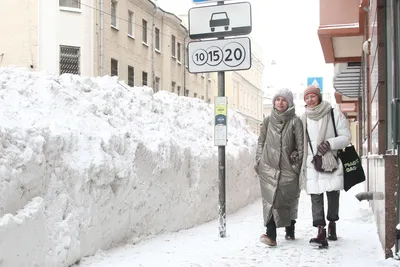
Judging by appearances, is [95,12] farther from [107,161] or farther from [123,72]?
[107,161]

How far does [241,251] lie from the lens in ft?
16.9

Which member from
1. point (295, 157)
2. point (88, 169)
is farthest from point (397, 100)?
point (88, 169)

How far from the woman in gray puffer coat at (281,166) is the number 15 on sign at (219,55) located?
0.62 metres

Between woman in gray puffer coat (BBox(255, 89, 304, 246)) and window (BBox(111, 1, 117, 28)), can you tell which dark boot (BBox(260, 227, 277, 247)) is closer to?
woman in gray puffer coat (BBox(255, 89, 304, 246))

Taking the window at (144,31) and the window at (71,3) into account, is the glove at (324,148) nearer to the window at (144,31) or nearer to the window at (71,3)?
the window at (71,3)

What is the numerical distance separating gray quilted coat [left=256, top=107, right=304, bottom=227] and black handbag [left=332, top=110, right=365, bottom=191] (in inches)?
17.5

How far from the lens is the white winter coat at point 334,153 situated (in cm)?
525

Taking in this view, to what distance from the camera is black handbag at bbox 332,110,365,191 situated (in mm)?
5282

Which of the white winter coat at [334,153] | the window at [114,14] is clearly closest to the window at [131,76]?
the window at [114,14]

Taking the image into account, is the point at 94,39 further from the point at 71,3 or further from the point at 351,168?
the point at 351,168

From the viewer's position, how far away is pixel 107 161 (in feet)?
16.3

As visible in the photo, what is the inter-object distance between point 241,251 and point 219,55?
2207 millimetres

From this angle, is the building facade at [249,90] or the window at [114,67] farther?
the building facade at [249,90]

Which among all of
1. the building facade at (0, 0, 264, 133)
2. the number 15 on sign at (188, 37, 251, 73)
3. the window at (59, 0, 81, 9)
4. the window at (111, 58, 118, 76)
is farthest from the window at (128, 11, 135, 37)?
the number 15 on sign at (188, 37, 251, 73)
